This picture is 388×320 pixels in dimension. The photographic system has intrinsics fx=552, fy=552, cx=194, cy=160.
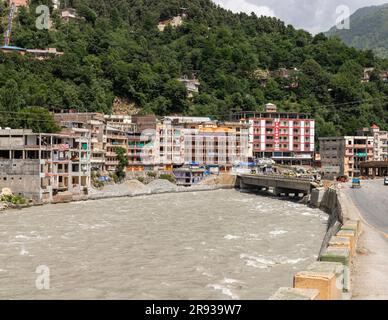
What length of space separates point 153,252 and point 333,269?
71.2ft

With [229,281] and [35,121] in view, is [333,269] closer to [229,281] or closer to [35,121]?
[229,281]

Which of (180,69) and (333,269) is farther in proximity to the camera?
(180,69)

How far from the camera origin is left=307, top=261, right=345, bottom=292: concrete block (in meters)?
12.4

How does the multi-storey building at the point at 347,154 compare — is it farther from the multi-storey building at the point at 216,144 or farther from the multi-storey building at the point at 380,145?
the multi-storey building at the point at 216,144

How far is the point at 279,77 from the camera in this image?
15512 cm

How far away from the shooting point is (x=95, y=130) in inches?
3681

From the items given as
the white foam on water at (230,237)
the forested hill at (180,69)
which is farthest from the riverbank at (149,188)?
the white foam on water at (230,237)

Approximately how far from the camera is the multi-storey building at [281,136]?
122 m

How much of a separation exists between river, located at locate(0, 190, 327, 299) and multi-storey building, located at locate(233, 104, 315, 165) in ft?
206

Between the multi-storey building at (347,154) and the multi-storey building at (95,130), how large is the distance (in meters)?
47.4

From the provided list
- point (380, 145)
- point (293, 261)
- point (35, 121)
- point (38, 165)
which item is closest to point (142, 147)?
point (35, 121)

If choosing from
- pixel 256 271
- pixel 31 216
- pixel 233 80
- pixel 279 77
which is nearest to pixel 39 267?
pixel 256 271
